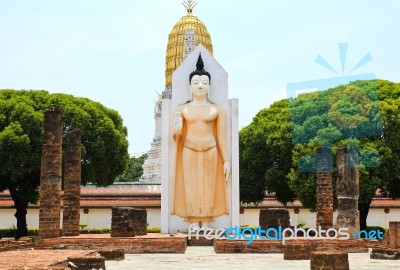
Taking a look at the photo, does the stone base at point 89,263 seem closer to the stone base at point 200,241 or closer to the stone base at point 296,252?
the stone base at point 296,252

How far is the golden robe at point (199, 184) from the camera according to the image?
18.2m

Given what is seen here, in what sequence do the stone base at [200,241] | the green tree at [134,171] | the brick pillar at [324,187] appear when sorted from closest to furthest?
1. the stone base at [200,241]
2. the brick pillar at [324,187]
3. the green tree at [134,171]

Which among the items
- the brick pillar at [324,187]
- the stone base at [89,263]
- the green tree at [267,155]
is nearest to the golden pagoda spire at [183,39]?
the green tree at [267,155]

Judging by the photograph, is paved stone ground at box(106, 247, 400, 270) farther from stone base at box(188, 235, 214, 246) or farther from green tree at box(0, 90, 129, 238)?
green tree at box(0, 90, 129, 238)

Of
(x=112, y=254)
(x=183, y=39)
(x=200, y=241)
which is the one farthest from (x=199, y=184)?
(x=183, y=39)

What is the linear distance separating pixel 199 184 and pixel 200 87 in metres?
2.72

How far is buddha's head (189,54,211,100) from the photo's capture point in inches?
730

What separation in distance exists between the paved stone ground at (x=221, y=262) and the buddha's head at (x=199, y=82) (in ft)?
15.9

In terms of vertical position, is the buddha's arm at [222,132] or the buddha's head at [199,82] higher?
the buddha's head at [199,82]

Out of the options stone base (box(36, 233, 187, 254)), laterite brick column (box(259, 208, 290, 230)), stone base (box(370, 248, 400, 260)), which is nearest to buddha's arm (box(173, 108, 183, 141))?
stone base (box(36, 233, 187, 254))

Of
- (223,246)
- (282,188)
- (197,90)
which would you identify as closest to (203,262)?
(223,246)

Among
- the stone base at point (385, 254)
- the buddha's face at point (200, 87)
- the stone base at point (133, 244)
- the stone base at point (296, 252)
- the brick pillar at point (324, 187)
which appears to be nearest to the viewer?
the stone base at point (296, 252)

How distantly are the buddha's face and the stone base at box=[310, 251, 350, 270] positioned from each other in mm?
8862

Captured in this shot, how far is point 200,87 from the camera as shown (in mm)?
18500
